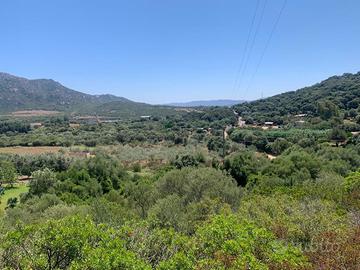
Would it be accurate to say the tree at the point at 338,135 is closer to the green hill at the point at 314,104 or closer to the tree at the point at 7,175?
the green hill at the point at 314,104

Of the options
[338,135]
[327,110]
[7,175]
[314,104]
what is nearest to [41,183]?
[7,175]

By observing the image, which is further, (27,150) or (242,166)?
(27,150)

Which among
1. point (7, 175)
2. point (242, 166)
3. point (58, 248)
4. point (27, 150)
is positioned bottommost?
point (27, 150)

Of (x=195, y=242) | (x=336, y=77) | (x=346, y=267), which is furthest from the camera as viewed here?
(x=336, y=77)

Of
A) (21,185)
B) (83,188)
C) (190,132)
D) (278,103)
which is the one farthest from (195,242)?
(278,103)

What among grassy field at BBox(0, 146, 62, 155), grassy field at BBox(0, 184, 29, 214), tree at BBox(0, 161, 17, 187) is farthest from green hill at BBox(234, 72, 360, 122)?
tree at BBox(0, 161, 17, 187)

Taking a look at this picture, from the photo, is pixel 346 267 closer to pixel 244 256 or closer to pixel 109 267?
pixel 244 256

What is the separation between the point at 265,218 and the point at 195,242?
241 inches

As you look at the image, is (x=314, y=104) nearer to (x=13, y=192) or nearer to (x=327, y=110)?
(x=327, y=110)

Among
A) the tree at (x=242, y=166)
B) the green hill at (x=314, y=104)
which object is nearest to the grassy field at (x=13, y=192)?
the tree at (x=242, y=166)

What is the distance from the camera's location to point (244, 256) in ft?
29.0

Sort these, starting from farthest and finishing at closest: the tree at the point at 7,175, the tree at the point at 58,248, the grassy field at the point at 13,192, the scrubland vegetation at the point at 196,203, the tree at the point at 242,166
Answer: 1. the tree at the point at 7,175
2. the tree at the point at 242,166
3. the grassy field at the point at 13,192
4. the scrubland vegetation at the point at 196,203
5. the tree at the point at 58,248

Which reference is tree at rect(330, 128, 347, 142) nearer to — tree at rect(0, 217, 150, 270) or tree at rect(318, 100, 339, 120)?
tree at rect(318, 100, 339, 120)

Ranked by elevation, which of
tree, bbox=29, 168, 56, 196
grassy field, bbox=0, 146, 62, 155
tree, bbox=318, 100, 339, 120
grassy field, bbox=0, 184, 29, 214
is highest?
tree, bbox=318, 100, 339, 120
